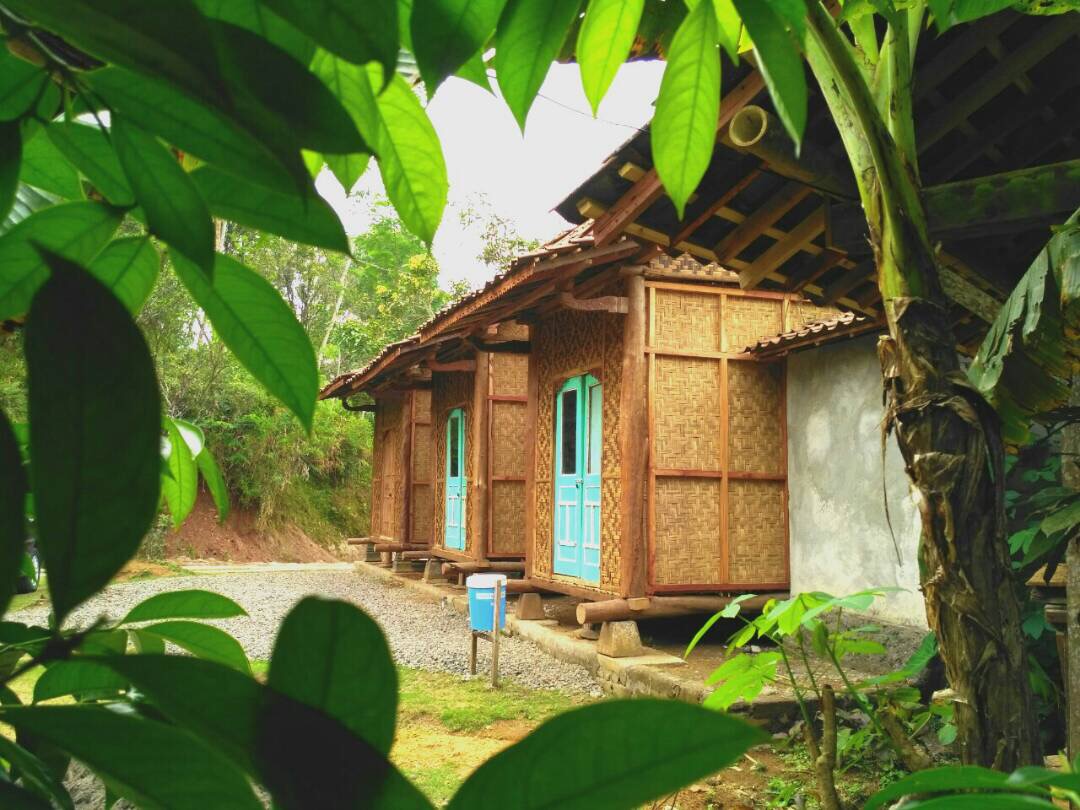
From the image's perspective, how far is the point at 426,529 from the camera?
1240 centimetres

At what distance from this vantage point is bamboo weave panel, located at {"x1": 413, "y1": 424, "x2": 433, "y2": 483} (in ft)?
40.4

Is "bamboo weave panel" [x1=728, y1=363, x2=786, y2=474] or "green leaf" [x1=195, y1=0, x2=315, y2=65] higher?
"bamboo weave panel" [x1=728, y1=363, x2=786, y2=474]

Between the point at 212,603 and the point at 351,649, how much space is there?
0.31 metres

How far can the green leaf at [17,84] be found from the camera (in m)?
0.31

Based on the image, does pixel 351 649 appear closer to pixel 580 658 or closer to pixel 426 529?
pixel 580 658

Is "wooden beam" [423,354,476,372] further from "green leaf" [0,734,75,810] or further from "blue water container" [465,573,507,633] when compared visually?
"green leaf" [0,734,75,810]

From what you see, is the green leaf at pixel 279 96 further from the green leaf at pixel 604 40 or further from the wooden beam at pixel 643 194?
the wooden beam at pixel 643 194

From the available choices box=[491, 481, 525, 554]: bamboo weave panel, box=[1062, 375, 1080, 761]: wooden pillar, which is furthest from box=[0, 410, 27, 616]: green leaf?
box=[491, 481, 525, 554]: bamboo weave panel

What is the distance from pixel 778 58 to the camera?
39 cm

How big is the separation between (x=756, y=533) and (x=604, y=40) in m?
6.36

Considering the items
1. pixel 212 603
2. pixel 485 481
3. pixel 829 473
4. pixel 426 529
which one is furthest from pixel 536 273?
pixel 426 529

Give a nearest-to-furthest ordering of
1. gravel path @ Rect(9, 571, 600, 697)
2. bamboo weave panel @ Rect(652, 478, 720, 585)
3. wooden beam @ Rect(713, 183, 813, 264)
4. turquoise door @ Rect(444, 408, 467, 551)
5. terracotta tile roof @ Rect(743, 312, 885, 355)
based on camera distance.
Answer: wooden beam @ Rect(713, 183, 813, 264) < terracotta tile roof @ Rect(743, 312, 885, 355) < gravel path @ Rect(9, 571, 600, 697) < bamboo weave panel @ Rect(652, 478, 720, 585) < turquoise door @ Rect(444, 408, 467, 551)

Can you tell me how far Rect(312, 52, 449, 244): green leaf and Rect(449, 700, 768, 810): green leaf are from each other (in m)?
0.34

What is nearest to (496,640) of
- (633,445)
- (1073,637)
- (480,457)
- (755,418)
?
(633,445)
